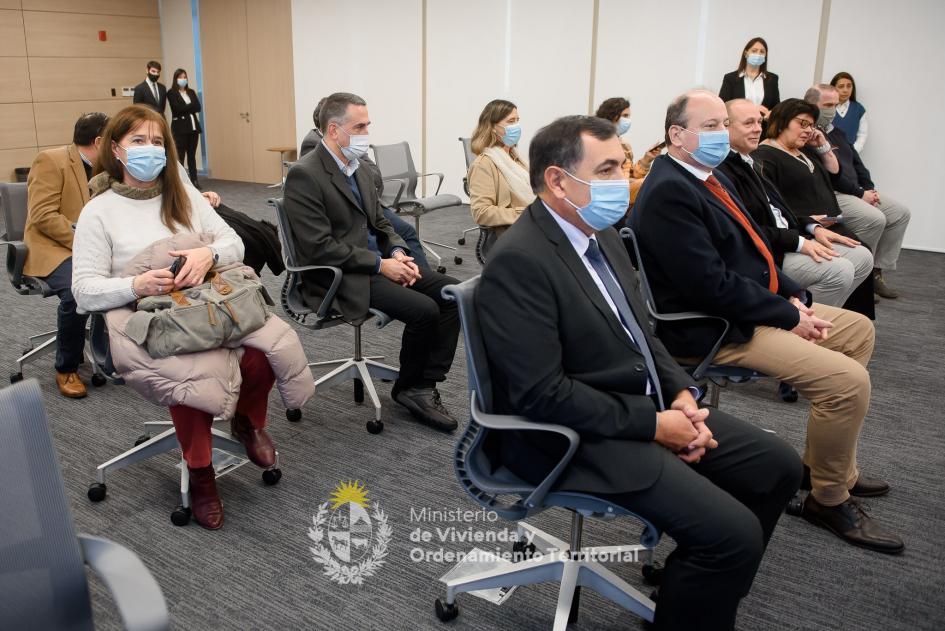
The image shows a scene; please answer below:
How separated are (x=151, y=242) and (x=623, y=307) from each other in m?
1.63

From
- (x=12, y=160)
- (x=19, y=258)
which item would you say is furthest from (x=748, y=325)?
(x=12, y=160)

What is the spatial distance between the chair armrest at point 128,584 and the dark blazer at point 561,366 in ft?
2.81

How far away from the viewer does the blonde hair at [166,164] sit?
104 inches

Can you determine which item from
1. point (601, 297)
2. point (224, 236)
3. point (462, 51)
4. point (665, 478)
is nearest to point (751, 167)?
point (601, 297)

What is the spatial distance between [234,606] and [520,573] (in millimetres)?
813

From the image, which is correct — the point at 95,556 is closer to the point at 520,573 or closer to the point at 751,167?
the point at 520,573

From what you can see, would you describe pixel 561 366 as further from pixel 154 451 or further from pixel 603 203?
pixel 154 451

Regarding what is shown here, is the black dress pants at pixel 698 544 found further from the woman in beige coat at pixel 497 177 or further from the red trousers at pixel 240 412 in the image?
the woman in beige coat at pixel 497 177

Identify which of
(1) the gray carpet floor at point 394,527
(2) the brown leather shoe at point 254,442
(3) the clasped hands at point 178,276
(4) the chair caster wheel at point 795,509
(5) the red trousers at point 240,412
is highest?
(3) the clasped hands at point 178,276

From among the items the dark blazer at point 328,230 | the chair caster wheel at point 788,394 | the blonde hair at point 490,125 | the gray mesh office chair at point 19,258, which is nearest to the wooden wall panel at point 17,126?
the gray mesh office chair at point 19,258

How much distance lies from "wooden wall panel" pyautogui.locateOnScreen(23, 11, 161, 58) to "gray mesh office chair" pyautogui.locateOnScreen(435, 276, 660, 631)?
1002 cm

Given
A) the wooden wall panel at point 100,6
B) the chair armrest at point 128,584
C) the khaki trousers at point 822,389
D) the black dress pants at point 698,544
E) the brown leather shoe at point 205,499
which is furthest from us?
the wooden wall panel at point 100,6

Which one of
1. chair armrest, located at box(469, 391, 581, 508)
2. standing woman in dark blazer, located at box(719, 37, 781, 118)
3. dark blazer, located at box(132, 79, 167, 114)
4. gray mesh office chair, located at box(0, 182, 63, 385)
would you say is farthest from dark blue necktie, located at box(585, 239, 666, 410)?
dark blazer, located at box(132, 79, 167, 114)

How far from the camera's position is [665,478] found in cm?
176
